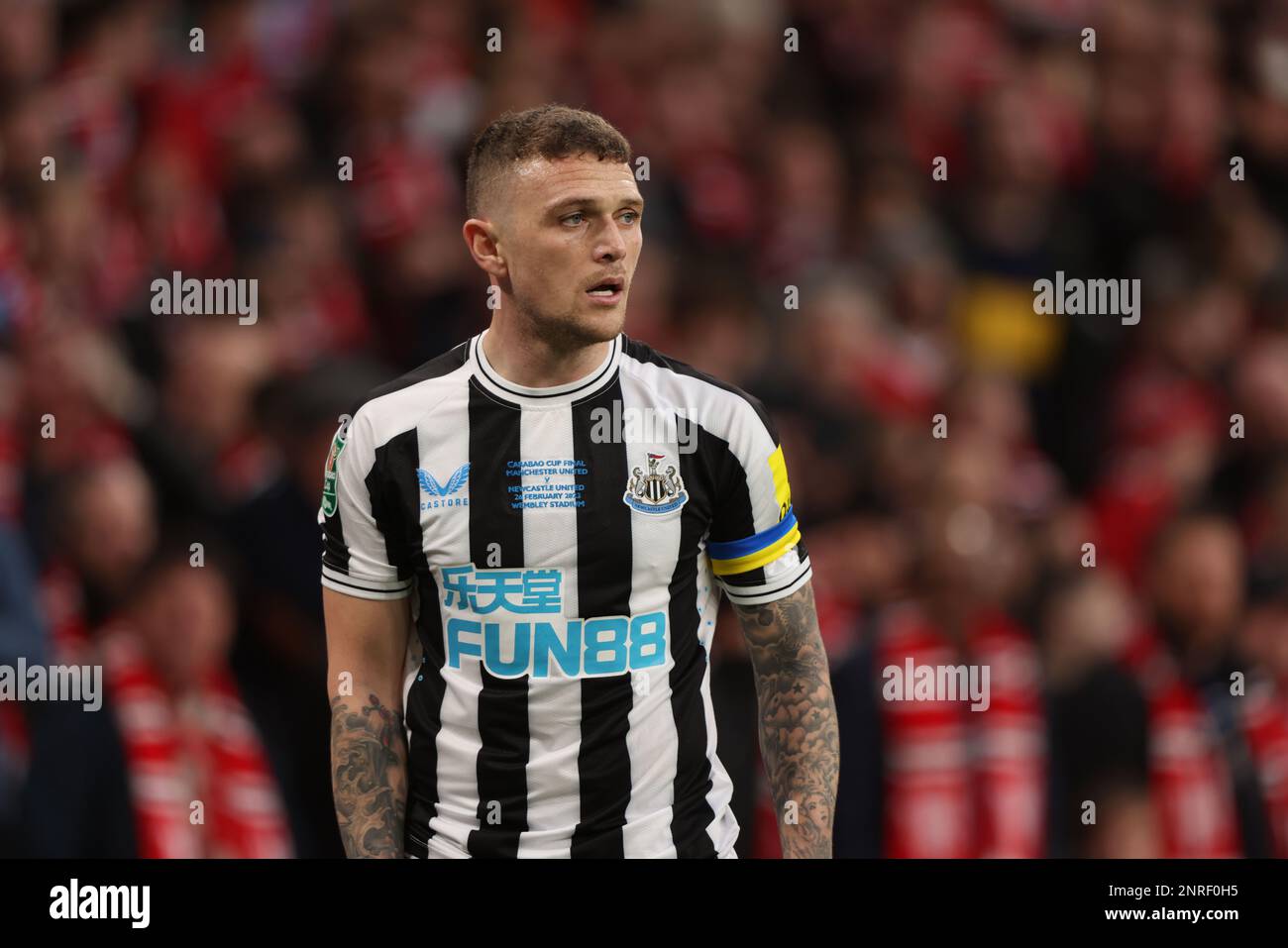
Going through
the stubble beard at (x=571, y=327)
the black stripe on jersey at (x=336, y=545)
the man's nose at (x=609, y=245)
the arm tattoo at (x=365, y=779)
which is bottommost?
the arm tattoo at (x=365, y=779)

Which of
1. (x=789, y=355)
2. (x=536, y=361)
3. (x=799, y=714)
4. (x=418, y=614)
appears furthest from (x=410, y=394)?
(x=789, y=355)

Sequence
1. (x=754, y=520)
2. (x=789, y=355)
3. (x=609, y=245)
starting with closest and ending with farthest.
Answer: (x=609, y=245) → (x=754, y=520) → (x=789, y=355)

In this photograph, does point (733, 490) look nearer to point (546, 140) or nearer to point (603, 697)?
point (603, 697)

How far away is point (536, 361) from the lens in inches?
87.2

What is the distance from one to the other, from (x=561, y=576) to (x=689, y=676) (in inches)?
9.7

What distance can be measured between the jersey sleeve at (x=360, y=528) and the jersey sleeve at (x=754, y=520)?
48cm

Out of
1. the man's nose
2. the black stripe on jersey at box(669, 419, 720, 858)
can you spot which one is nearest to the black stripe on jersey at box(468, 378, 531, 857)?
the black stripe on jersey at box(669, 419, 720, 858)

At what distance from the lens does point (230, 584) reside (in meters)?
4.02

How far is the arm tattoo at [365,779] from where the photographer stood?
221cm

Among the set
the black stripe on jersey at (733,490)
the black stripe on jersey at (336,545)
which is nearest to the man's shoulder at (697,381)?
the black stripe on jersey at (733,490)

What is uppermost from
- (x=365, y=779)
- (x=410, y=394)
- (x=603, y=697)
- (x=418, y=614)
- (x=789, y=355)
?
(x=789, y=355)

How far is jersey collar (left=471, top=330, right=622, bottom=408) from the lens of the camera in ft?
7.26

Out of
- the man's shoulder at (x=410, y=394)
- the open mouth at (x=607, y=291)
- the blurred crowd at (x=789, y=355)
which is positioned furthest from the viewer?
the blurred crowd at (x=789, y=355)

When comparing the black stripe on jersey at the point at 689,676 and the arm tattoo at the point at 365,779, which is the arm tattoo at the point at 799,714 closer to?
the black stripe on jersey at the point at 689,676
